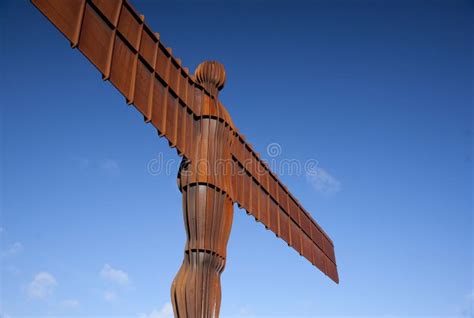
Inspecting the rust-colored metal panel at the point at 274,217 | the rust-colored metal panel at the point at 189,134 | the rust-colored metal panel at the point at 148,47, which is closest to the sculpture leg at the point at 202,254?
the rust-colored metal panel at the point at 189,134

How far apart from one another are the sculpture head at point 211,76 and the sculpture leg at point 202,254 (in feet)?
6.15

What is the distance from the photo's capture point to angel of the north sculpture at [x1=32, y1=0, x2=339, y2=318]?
5703 millimetres

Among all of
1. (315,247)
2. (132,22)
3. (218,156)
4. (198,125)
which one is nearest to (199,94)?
(198,125)

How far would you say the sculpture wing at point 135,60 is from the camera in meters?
5.37

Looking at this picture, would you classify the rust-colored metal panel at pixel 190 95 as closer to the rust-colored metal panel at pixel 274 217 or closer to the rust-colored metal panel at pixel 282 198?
the rust-colored metal panel at pixel 274 217

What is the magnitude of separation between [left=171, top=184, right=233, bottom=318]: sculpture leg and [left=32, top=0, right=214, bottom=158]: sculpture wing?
2.48ft

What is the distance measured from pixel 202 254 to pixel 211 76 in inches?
119

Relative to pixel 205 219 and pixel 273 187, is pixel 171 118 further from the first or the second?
pixel 273 187

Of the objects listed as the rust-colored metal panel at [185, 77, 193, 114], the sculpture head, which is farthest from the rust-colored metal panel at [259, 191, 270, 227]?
the rust-colored metal panel at [185, 77, 193, 114]

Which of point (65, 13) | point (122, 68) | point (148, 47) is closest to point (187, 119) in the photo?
point (148, 47)

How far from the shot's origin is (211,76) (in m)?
7.93

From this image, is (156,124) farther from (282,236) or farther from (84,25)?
(282,236)

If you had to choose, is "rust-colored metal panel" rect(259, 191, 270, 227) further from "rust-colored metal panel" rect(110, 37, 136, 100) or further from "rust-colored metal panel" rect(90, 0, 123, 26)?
"rust-colored metal panel" rect(90, 0, 123, 26)

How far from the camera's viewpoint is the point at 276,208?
9.56 m
